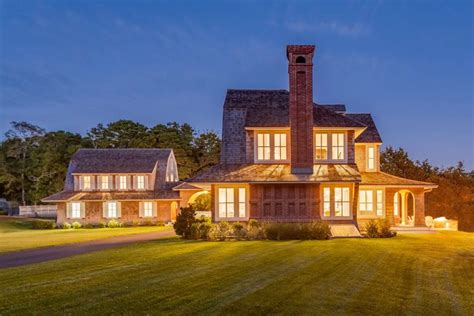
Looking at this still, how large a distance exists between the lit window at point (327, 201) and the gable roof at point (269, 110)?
3844 mm

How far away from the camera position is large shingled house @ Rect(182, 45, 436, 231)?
25.6 meters

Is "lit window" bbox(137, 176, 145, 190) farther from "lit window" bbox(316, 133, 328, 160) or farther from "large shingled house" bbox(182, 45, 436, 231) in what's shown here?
"lit window" bbox(316, 133, 328, 160)

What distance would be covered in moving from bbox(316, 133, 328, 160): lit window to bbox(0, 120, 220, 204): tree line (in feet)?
119

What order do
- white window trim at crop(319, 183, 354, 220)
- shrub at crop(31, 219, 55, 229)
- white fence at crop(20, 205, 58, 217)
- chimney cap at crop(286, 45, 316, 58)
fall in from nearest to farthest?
white window trim at crop(319, 183, 354, 220) → chimney cap at crop(286, 45, 316, 58) → shrub at crop(31, 219, 55, 229) → white fence at crop(20, 205, 58, 217)

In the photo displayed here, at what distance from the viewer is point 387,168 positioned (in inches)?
1839

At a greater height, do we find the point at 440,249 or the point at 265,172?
the point at 265,172

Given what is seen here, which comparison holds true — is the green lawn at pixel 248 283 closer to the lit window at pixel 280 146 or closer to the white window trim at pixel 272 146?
the white window trim at pixel 272 146

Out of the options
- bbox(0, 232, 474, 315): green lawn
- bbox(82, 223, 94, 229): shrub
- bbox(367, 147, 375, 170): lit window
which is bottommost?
bbox(82, 223, 94, 229): shrub

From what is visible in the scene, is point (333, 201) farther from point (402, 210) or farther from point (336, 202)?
point (402, 210)

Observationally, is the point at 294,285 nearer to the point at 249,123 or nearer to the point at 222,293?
the point at 222,293

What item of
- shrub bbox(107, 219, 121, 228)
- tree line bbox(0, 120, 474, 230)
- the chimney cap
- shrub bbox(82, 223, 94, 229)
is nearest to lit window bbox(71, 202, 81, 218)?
shrub bbox(82, 223, 94, 229)

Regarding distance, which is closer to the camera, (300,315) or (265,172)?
(300,315)

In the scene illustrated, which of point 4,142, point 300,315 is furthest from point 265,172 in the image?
point 4,142

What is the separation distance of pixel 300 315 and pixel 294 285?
8.34ft
